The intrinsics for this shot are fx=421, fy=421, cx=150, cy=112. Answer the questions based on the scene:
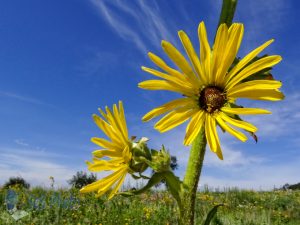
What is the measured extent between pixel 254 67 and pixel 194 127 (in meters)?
0.42

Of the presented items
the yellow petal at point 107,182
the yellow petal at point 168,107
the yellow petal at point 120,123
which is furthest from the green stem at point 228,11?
the yellow petal at point 107,182

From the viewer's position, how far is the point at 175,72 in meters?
2.01

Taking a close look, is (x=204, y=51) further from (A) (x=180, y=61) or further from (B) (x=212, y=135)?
(B) (x=212, y=135)

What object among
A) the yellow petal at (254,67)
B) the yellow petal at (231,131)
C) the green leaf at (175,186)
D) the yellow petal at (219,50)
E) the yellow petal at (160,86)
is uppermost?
the yellow petal at (219,50)

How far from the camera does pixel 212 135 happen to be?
193 centimetres

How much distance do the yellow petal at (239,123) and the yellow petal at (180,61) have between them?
20cm

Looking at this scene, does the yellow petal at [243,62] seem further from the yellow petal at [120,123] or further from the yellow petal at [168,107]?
the yellow petal at [120,123]

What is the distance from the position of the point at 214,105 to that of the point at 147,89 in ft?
1.32

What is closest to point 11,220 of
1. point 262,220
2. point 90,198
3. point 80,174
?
point 90,198

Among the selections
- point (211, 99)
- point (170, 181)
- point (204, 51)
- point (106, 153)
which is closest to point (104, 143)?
point (106, 153)

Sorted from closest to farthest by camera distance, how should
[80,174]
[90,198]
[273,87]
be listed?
1. [273,87]
2. [90,198]
3. [80,174]

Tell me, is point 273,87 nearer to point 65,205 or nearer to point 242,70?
point 242,70

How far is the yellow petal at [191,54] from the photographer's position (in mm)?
1982

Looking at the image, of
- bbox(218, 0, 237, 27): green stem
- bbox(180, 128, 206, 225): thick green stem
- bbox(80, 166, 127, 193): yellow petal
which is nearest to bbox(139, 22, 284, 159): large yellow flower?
bbox(180, 128, 206, 225): thick green stem
